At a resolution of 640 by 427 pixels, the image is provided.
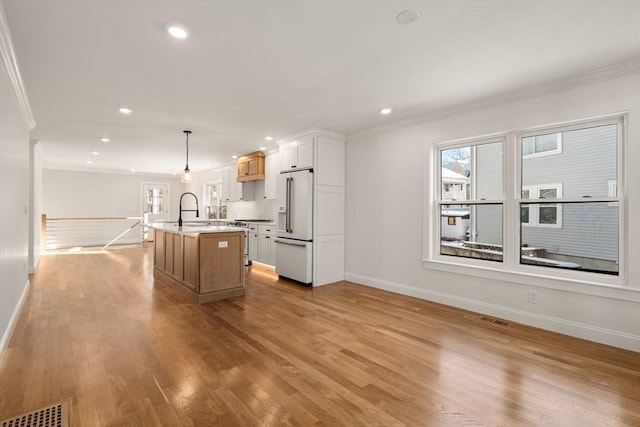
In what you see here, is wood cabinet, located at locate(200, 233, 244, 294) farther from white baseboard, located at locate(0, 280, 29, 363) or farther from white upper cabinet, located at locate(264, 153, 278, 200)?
white upper cabinet, located at locate(264, 153, 278, 200)

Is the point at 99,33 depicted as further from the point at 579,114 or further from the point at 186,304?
the point at 579,114

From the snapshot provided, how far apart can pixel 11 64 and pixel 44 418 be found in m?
2.96

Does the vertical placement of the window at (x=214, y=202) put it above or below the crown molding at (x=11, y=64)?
below

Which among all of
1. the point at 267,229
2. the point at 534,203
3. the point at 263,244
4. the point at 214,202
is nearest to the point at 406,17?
the point at 534,203

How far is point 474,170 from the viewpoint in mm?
3982

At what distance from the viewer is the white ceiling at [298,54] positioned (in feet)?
6.82

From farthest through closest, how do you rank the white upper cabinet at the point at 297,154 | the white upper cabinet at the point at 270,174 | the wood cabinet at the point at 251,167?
the wood cabinet at the point at 251,167 < the white upper cabinet at the point at 270,174 < the white upper cabinet at the point at 297,154

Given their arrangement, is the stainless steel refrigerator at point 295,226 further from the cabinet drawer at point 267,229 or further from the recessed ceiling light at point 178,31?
the recessed ceiling light at point 178,31

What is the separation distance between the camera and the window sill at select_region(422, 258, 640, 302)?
9.37ft

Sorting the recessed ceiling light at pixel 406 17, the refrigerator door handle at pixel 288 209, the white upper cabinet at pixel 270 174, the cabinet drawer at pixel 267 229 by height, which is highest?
the recessed ceiling light at pixel 406 17

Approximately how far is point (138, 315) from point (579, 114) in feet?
17.4

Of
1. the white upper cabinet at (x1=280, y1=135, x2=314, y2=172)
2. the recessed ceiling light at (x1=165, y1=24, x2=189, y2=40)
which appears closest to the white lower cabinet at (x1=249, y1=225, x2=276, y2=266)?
the white upper cabinet at (x1=280, y1=135, x2=314, y2=172)

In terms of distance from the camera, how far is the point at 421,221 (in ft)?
14.2

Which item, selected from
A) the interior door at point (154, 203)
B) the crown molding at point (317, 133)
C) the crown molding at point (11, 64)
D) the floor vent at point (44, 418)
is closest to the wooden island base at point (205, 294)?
the floor vent at point (44, 418)
